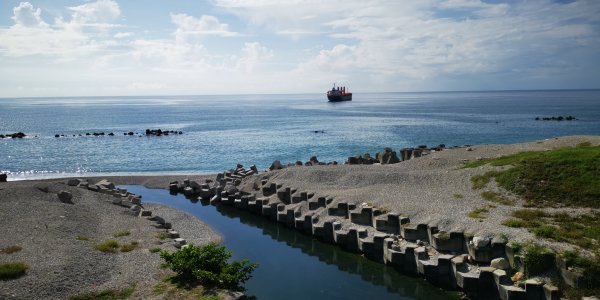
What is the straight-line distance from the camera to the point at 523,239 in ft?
59.0

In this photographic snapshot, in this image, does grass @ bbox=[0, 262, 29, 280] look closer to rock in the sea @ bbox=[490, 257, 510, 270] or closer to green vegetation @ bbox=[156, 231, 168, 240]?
green vegetation @ bbox=[156, 231, 168, 240]

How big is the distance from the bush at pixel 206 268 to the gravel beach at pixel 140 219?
100 cm

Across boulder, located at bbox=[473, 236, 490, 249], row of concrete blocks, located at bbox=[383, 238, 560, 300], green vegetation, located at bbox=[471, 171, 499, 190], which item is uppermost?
green vegetation, located at bbox=[471, 171, 499, 190]

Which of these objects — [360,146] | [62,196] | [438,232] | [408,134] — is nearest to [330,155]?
[360,146]

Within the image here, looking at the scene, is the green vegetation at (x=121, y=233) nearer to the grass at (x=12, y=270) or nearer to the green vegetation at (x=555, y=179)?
the grass at (x=12, y=270)

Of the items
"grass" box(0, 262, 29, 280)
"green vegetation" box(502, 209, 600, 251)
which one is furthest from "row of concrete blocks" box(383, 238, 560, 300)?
"grass" box(0, 262, 29, 280)

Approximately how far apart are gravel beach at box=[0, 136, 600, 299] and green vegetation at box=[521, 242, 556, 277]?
4.69ft

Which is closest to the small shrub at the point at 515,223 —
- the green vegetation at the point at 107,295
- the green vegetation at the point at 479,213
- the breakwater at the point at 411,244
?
the green vegetation at the point at 479,213

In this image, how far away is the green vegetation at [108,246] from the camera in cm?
1958

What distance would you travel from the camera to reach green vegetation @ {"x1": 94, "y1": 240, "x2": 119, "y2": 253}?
19578 millimetres

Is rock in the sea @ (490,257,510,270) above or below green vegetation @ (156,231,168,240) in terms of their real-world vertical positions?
above

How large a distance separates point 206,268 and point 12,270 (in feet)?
22.0

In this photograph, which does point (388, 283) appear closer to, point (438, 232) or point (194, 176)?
point (438, 232)

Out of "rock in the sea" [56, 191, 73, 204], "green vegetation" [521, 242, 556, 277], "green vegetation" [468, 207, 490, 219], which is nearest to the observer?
"green vegetation" [521, 242, 556, 277]
